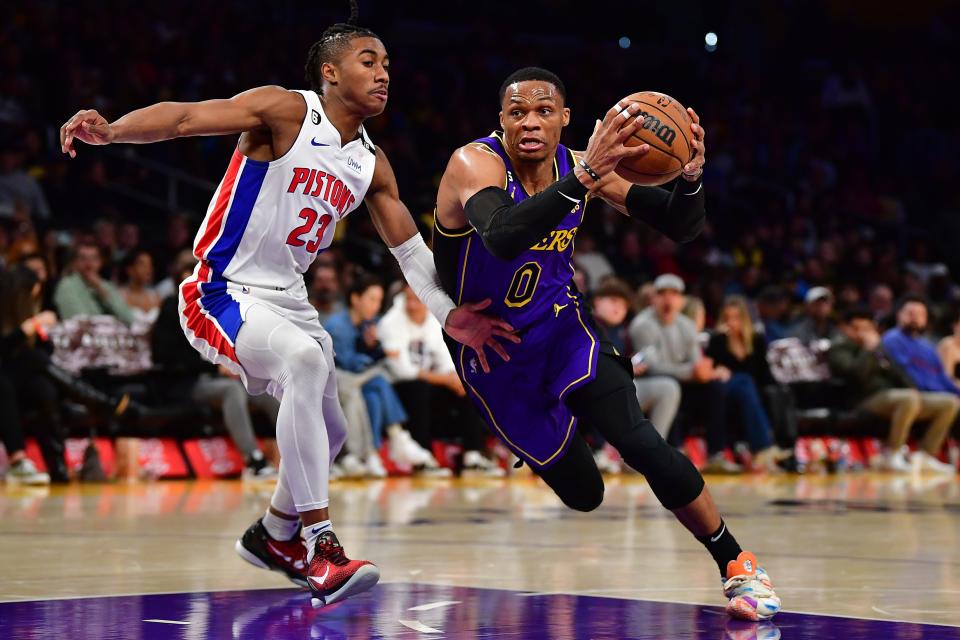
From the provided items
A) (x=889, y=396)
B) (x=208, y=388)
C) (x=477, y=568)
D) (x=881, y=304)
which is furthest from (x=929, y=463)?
(x=477, y=568)

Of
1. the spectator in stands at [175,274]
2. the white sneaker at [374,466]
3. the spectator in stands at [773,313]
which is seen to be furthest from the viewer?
the spectator in stands at [773,313]

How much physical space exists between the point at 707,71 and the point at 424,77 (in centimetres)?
569

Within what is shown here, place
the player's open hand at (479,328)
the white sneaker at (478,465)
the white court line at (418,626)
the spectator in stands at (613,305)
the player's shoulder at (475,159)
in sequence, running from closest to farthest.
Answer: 1. the white court line at (418,626)
2. the player's shoulder at (475,159)
3. the player's open hand at (479,328)
4. the white sneaker at (478,465)
5. the spectator in stands at (613,305)

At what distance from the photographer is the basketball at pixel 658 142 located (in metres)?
4.62

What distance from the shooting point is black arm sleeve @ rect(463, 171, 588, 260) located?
4512mm

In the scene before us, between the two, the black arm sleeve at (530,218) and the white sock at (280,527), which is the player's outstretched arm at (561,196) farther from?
the white sock at (280,527)

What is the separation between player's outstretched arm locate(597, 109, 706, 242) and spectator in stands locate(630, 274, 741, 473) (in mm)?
6848

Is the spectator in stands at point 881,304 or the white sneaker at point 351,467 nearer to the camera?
the white sneaker at point 351,467

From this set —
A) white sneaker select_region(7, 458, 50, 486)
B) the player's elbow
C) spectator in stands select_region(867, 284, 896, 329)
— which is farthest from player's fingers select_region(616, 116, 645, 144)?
spectator in stands select_region(867, 284, 896, 329)

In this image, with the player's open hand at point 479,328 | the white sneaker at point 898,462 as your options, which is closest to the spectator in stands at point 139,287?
the player's open hand at point 479,328

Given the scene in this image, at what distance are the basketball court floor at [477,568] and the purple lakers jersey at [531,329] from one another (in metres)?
0.58

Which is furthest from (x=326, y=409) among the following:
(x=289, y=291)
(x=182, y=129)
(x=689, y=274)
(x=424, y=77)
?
(x=424, y=77)

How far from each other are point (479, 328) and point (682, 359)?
7484 mm

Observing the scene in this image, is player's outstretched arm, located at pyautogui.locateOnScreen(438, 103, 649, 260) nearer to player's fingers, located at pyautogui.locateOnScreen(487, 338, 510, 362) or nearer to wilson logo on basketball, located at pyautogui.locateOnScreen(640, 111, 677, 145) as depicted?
wilson logo on basketball, located at pyautogui.locateOnScreen(640, 111, 677, 145)
